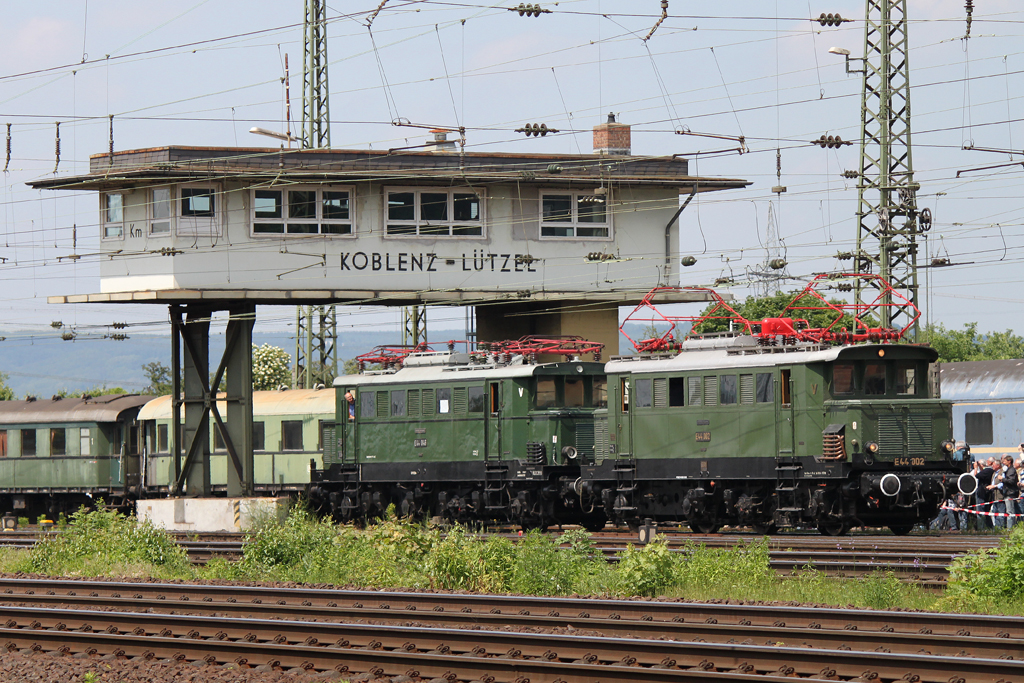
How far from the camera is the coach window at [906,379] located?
24.0 m

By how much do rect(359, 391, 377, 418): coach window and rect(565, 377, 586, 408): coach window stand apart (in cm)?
562

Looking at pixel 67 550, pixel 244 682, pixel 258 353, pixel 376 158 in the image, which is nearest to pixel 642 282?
pixel 376 158

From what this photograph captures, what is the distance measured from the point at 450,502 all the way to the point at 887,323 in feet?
34.9

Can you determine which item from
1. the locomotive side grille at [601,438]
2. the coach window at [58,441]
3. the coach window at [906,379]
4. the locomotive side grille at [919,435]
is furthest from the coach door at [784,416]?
the coach window at [58,441]

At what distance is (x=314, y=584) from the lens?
63.7 feet

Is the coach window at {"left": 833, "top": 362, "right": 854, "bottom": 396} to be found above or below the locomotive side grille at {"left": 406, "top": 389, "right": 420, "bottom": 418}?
above

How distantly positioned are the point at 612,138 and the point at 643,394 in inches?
499

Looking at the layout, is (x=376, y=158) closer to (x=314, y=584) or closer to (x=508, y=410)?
(x=508, y=410)

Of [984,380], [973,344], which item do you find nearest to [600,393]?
[984,380]

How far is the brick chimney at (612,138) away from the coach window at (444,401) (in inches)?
396


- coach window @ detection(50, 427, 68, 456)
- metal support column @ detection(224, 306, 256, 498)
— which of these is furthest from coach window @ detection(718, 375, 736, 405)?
coach window @ detection(50, 427, 68, 456)

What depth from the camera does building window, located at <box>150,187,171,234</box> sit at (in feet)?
110

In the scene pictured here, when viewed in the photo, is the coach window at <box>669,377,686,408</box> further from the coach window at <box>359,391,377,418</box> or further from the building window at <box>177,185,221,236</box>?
the building window at <box>177,185,221,236</box>

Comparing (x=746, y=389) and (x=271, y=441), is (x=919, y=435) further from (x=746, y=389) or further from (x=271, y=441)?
(x=271, y=441)
